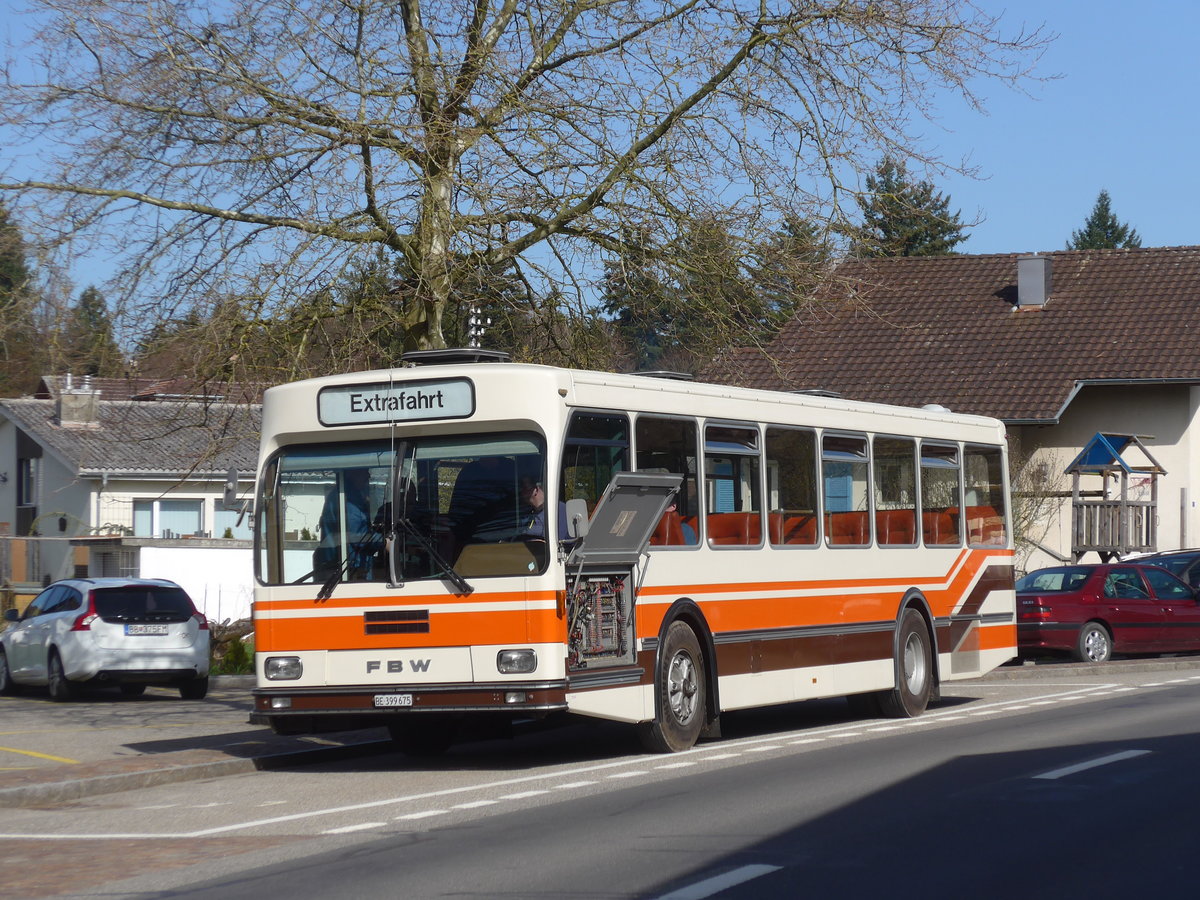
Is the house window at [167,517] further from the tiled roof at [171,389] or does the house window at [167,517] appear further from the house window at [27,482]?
the tiled roof at [171,389]

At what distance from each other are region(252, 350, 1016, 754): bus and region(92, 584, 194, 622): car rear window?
27.6ft

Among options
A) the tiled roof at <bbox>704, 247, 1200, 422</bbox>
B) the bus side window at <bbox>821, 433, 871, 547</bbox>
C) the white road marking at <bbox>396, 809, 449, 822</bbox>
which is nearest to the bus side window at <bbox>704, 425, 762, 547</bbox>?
the bus side window at <bbox>821, 433, 871, 547</bbox>

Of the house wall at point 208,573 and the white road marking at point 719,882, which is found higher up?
the house wall at point 208,573

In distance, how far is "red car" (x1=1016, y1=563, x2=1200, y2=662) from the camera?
2595 centimetres

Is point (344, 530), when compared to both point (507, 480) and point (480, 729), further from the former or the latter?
point (480, 729)

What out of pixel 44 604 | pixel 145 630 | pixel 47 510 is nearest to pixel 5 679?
pixel 44 604

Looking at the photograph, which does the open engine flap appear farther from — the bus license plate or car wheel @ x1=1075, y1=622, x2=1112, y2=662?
car wheel @ x1=1075, y1=622, x2=1112, y2=662

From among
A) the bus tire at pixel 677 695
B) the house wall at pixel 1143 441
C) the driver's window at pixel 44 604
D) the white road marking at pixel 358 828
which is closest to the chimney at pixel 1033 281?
the house wall at pixel 1143 441

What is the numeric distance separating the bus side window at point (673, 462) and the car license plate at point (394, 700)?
2.29 metres

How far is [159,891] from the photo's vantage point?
27.5 feet

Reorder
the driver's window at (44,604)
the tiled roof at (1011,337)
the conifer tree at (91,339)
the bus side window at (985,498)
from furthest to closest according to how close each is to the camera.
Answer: the tiled roof at (1011,337) < the driver's window at (44,604) < the bus side window at (985,498) < the conifer tree at (91,339)

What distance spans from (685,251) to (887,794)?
6902 mm

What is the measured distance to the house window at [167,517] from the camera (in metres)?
49.4

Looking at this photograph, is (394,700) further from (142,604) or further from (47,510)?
(47,510)
